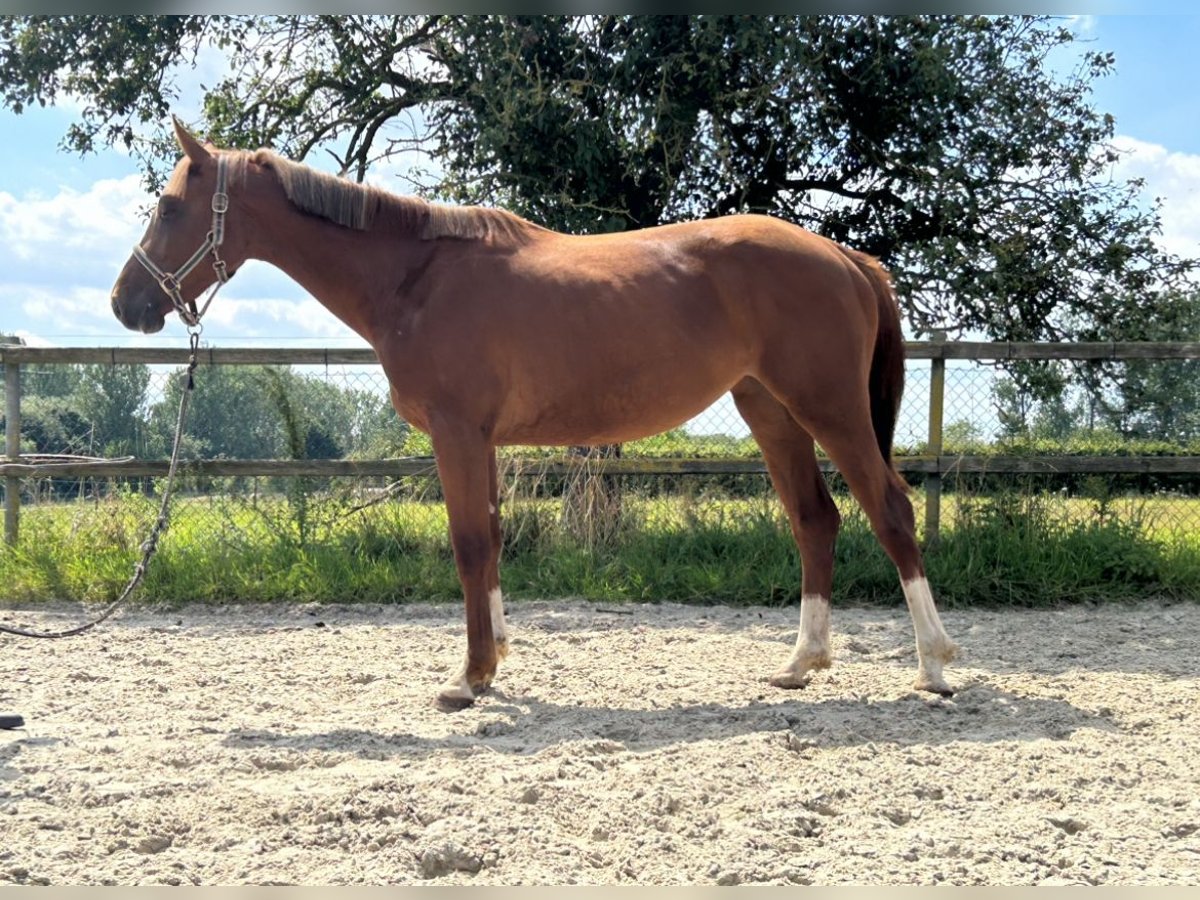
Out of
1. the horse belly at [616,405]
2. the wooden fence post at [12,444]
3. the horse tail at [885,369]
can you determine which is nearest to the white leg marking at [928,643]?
the horse tail at [885,369]

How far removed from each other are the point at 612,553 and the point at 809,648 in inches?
97.3

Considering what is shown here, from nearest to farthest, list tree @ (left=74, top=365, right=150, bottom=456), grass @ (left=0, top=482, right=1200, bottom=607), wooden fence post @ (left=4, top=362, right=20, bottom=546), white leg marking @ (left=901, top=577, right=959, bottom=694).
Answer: white leg marking @ (left=901, top=577, right=959, bottom=694)
grass @ (left=0, top=482, right=1200, bottom=607)
wooden fence post @ (left=4, top=362, right=20, bottom=546)
tree @ (left=74, top=365, right=150, bottom=456)

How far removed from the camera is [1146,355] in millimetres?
6766

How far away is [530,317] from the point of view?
410 cm

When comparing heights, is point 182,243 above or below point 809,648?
above

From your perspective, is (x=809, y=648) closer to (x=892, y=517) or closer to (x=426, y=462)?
(x=892, y=517)

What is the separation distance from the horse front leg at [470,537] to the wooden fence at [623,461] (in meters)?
2.63

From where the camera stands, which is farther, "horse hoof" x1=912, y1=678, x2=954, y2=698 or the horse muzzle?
the horse muzzle

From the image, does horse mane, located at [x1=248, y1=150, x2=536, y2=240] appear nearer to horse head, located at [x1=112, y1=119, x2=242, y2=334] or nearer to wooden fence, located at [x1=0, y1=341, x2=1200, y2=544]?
horse head, located at [x1=112, y1=119, x2=242, y2=334]

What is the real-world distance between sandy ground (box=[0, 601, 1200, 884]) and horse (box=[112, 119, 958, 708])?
490mm

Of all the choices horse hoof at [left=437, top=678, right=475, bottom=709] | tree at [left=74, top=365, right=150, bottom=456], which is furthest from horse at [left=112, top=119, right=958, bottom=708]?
tree at [left=74, top=365, right=150, bottom=456]

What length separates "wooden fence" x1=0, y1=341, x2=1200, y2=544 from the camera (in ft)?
21.8

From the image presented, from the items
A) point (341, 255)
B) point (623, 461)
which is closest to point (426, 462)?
point (623, 461)

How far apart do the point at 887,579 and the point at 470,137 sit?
4728 millimetres
